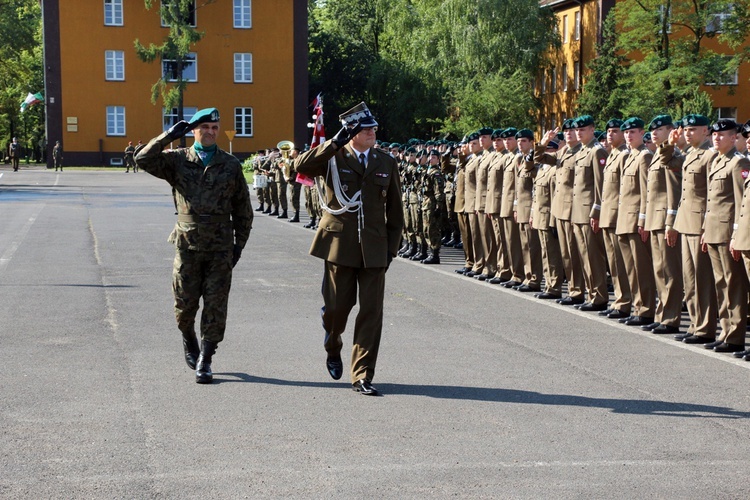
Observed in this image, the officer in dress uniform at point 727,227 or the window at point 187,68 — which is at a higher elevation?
the window at point 187,68

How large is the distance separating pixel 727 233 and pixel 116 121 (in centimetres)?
5876

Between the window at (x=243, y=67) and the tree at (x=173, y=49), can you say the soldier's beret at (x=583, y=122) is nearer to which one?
the tree at (x=173, y=49)

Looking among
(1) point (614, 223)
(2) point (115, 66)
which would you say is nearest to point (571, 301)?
(1) point (614, 223)

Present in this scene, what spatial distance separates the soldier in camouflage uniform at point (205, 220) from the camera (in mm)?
8031

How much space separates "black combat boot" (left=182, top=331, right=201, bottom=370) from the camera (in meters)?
8.42

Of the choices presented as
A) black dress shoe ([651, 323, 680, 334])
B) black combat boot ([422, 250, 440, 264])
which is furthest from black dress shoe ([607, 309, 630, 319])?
black combat boot ([422, 250, 440, 264])

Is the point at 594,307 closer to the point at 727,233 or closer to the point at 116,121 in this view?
the point at 727,233

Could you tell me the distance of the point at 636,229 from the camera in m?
11.4

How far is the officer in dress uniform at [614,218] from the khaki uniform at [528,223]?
6.26 ft

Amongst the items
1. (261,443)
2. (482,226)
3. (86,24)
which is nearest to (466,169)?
(482,226)

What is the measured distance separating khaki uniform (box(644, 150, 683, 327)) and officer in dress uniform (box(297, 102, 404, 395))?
3.91 meters

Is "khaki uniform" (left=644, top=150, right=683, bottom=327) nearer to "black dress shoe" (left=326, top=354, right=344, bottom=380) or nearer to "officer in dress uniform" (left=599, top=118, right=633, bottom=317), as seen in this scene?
"officer in dress uniform" (left=599, top=118, right=633, bottom=317)

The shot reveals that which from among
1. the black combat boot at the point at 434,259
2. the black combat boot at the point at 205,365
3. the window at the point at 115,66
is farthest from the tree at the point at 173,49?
the black combat boot at the point at 205,365

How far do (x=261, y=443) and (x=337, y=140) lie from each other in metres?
2.22
